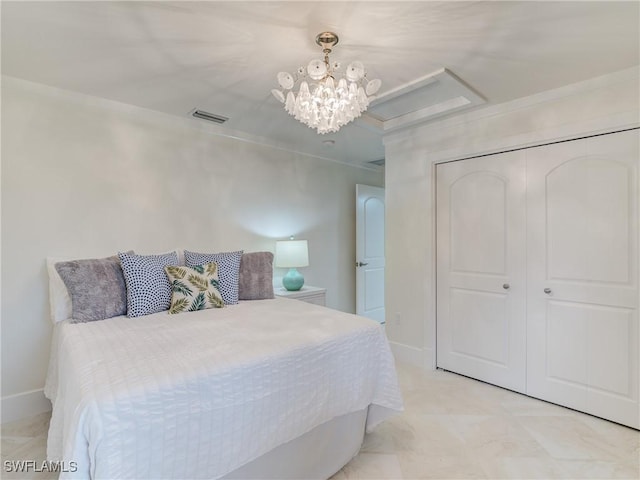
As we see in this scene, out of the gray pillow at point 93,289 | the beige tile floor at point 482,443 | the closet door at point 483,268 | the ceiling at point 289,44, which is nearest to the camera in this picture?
the ceiling at point 289,44

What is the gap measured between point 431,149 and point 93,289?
2.94 metres

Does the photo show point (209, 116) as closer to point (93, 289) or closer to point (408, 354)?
point (93, 289)

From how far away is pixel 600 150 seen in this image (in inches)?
89.4

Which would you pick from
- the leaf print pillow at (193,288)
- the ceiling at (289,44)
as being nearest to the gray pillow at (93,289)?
the leaf print pillow at (193,288)

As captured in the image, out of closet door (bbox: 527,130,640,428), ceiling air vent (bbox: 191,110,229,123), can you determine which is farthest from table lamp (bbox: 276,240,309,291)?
closet door (bbox: 527,130,640,428)

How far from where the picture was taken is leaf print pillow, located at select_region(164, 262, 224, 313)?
7.34ft

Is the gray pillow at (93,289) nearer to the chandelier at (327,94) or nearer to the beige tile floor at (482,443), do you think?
the beige tile floor at (482,443)

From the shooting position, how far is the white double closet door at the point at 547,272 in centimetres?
219

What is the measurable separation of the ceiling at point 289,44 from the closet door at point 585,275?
59cm

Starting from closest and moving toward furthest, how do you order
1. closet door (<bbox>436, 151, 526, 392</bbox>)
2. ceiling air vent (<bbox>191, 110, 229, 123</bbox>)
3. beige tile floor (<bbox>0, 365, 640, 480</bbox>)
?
1. beige tile floor (<bbox>0, 365, 640, 480</bbox>)
2. closet door (<bbox>436, 151, 526, 392</bbox>)
3. ceiling air vent (<bbox>191, 110, 229, 123</bbox>)

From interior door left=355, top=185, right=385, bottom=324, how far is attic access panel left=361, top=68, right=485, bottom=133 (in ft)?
4.42

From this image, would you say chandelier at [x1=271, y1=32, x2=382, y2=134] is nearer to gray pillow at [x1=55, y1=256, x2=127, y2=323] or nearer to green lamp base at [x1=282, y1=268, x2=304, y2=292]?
gray pillow at [x1=55, y1=256, x2=127, y2=323]

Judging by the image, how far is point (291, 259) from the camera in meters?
3.46

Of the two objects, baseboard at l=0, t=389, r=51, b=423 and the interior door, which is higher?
the interior door
